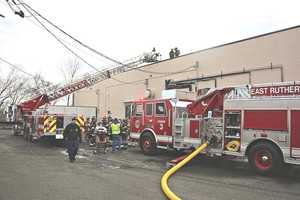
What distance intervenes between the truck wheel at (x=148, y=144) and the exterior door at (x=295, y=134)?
6.28 m

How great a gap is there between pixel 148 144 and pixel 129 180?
247 inches

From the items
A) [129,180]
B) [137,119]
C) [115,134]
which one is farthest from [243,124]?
[115,134]

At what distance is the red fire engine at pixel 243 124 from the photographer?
10.2 metres

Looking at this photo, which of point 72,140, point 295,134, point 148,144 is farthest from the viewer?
point 148,144

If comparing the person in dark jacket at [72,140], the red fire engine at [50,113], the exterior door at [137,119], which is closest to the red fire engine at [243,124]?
the exterior door at [137,119]

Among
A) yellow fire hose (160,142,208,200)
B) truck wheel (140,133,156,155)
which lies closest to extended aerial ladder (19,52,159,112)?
truck wheel (140,133,156,155)

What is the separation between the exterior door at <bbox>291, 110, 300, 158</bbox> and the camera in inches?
393

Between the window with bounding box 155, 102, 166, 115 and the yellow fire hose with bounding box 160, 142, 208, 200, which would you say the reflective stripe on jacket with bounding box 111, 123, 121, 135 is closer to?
the window with bounding box 155, 102, 166, 115

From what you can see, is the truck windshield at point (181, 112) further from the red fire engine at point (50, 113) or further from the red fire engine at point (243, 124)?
the red fire engine at point (50, 113)

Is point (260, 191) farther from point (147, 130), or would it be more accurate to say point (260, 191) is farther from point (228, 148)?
point (147, 130)

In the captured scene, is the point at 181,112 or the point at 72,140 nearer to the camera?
the point at 72,140

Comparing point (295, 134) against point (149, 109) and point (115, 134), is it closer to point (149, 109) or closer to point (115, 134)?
point (149, 109)

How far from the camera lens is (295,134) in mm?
10031

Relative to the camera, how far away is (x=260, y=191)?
8398mm
